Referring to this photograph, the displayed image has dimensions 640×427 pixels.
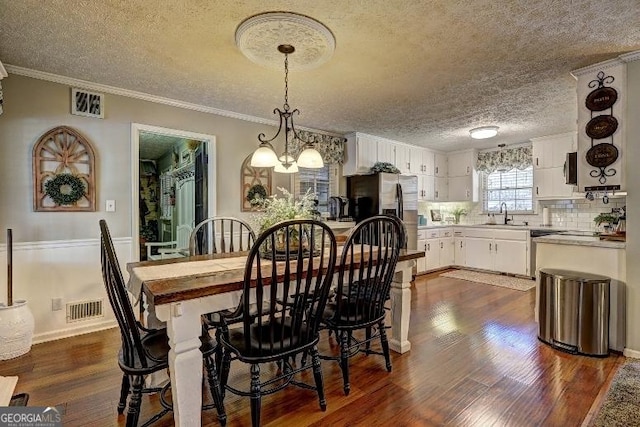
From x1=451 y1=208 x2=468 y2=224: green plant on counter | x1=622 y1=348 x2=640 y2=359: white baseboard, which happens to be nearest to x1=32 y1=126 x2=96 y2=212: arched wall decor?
x1=622 y1=348 x2=640 y2=359: white baseboard

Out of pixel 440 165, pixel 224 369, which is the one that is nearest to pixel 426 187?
pixel 440 165

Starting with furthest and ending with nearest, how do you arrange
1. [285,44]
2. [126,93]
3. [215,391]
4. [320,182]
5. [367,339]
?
1. [320,182]
2. [126,93]
3. [367,339]
4. [285,44]
5. [215,391]

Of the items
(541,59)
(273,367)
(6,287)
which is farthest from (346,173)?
(6,287)

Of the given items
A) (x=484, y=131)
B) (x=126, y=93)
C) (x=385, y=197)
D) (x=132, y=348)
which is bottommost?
(x=132, y=348)

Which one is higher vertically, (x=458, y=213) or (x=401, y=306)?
(x=458, y=213)

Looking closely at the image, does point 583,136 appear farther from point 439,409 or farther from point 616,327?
point 439,409

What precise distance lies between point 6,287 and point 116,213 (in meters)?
1.00

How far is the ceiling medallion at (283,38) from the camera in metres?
2.00

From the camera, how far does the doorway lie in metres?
3.40

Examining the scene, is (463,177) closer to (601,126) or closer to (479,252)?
(479,252)

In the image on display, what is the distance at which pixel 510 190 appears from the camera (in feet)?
20.3

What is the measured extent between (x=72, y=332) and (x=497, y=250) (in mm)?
5946

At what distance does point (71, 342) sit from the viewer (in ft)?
9.43

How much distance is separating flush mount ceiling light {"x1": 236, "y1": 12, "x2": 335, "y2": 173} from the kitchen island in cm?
234
